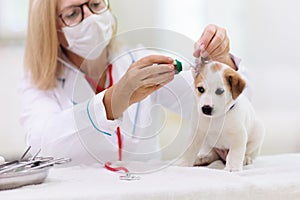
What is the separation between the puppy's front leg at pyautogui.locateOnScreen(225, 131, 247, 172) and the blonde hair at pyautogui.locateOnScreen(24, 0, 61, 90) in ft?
1.71

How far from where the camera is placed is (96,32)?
108 centimetres

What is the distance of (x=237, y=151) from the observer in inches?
31.3

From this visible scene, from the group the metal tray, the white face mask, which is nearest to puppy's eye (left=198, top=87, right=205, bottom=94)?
the metal tray

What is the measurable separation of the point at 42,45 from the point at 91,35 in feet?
0.45

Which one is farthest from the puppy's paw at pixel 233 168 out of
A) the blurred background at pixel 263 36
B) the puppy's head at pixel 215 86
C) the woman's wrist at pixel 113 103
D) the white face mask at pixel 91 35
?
the blurred background at pixel 263 36

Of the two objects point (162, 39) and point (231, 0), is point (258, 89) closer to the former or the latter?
point (231, 0)

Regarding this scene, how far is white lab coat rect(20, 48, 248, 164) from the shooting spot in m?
0.82

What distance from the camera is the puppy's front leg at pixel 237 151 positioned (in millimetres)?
792

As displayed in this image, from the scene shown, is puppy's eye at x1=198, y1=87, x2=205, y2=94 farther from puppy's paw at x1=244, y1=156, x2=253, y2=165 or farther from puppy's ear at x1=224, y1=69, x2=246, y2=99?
puppy's paw at x1=244, y1=156, x2=253, y2=165

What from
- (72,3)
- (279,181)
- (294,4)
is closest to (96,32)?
(72,3)

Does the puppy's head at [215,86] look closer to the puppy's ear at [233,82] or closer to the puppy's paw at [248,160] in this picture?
the puppy's ear at [233,82]

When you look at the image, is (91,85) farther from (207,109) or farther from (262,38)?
(262,38)

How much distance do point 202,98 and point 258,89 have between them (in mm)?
1344

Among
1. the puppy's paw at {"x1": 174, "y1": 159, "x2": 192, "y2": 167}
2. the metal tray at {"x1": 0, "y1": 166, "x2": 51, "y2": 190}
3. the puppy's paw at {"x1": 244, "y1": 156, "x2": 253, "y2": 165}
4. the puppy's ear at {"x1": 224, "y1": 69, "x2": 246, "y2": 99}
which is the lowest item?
the puppy's paw at {"x1": 244, "y1": 156, "x2": 253, "y2": 165}
